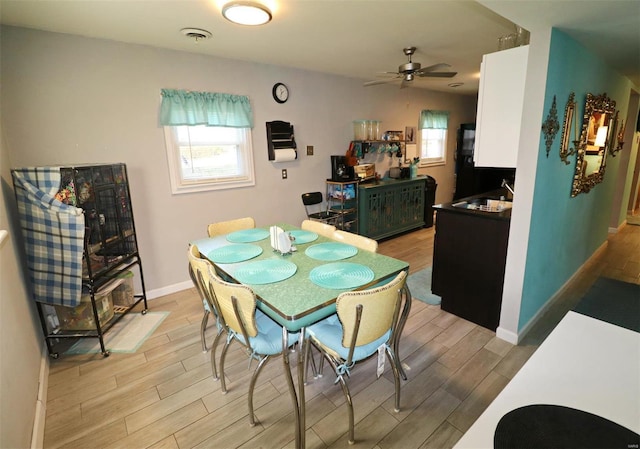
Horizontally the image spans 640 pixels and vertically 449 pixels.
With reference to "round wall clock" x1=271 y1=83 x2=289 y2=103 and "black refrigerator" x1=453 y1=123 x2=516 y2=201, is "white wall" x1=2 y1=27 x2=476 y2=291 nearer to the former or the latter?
"round wall clock" x1=271 y1=83 x2=289 y2=103

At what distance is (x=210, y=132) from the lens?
328 cm

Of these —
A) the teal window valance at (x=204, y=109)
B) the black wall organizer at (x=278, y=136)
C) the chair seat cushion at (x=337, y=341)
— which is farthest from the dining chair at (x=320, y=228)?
the teal window valance at (x=204, y=109)

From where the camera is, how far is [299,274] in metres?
1.72

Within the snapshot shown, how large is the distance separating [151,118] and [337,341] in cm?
266

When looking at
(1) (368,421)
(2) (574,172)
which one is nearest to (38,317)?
(1) (368,421)

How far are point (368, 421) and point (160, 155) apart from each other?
2849 mm

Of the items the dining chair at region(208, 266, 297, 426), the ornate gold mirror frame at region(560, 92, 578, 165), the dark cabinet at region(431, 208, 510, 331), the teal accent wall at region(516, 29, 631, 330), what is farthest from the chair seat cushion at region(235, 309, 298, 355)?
the ornate gold mirror frame at region(560, 92, 578, 165)

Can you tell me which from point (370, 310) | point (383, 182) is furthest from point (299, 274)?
point (383, 182)

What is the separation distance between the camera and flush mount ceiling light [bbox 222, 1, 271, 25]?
1.91m

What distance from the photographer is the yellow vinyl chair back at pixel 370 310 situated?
134 cm

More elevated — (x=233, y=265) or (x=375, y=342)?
(x=233, y=265)

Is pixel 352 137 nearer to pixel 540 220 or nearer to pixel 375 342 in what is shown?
pixel 540 220

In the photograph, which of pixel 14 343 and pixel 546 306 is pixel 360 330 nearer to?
pixel 14 343

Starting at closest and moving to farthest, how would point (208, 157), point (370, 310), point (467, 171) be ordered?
1. point (370, 310)
2. point (208, 157)
3. point (467, 171)
